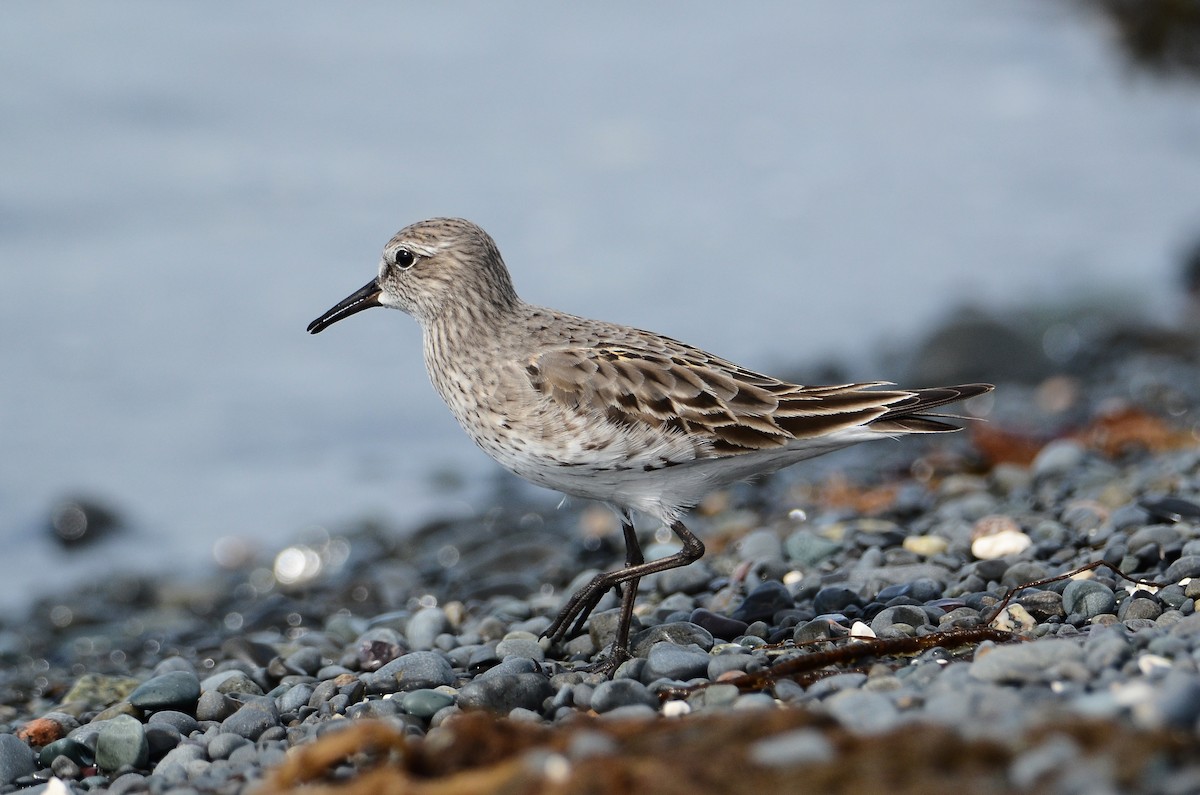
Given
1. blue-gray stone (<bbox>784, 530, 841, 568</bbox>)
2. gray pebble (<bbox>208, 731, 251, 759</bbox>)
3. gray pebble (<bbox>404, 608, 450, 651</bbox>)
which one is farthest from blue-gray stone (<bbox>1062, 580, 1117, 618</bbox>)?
gray pebble (<bbox>208, 731, 251, 759</bbox>)

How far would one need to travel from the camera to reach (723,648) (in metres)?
5.35

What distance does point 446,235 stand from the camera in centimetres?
627

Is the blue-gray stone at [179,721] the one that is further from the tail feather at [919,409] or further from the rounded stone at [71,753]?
the tail feather at [919,409]

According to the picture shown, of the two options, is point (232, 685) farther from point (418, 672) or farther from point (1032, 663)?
point (1032, 663)

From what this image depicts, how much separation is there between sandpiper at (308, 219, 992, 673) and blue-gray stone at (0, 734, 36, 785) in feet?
7.30

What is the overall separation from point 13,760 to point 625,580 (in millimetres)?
2586

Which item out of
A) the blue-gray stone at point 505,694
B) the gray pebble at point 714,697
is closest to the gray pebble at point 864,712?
the gray pebble at point 714,697

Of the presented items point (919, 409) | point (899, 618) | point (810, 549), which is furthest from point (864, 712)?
point (810, 549)

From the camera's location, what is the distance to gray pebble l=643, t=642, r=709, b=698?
16.0 ft

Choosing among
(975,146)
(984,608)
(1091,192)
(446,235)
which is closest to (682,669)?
(984,608)

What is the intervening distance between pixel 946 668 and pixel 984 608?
1.29 metres

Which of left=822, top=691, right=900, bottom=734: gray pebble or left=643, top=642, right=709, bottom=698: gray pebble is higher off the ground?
Result: left=822, top=691, right=900, bottom=734: gray pebble

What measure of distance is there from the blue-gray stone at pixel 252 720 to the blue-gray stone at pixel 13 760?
755mm

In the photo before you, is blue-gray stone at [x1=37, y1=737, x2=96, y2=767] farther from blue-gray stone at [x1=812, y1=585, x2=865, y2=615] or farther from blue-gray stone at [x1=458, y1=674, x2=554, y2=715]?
blue-gray stone at [x1=812, y1=585, x2=865, y2=615]
